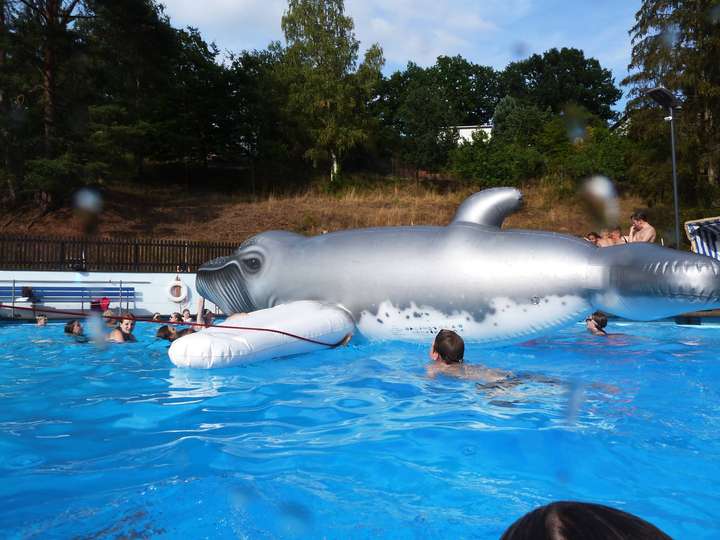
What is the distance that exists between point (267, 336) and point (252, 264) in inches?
67.8

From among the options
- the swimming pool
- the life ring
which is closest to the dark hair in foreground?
the swimming pool

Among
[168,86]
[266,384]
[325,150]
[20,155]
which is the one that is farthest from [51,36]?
[266,384]

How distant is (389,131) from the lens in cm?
4009

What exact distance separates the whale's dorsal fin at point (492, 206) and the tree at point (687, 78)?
18.6 m

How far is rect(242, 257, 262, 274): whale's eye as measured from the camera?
7633mm

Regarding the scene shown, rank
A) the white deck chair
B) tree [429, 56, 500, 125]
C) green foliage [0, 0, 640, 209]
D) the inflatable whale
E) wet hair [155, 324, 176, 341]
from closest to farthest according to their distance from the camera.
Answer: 1. the inflatable whale
2. wet hair [155, 324, 176, 341]
3. the white deck chair
4. green foliage [0, 0, 640, 209]
5. tree [429, 56, 500, 125]

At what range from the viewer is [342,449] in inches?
150

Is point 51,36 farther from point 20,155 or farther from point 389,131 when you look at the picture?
point 389,131

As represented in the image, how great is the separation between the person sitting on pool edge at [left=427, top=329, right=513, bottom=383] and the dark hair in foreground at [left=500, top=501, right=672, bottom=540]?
15.5 ft

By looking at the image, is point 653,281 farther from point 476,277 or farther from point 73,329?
point 73,329

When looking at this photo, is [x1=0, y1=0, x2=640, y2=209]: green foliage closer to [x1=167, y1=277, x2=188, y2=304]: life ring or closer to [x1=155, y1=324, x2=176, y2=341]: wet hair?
[x1=167, y1=277, x2=188, y2=304]: life ring

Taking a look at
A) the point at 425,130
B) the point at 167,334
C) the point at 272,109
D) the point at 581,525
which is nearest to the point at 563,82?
the point at 425,130

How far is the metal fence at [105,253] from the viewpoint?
1866 centimetres

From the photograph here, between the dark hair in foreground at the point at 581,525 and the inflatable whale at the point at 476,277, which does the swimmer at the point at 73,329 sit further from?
the dark hair in foreground at the point at 581,525
